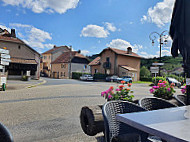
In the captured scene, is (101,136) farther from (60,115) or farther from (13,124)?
(13,124)

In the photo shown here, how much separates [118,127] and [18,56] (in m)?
29.2

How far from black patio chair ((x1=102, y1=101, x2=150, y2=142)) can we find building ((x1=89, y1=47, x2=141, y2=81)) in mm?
30328

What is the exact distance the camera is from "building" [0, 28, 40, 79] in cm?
2603

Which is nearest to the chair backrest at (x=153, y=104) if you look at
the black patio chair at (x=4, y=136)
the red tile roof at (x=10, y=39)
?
the black patio chair at (x=4, y=136)

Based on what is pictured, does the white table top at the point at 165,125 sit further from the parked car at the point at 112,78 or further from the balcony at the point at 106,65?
the balcony at the point at 106,65

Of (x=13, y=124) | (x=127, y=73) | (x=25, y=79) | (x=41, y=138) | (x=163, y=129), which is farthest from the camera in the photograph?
(x=127, y=73)

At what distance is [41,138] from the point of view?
335cm

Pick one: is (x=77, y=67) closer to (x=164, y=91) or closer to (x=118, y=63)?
(x=118, y=63)

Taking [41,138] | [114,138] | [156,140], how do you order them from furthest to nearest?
[41,138] < [156,140] < [114,138]

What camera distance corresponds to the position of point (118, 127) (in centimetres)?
215

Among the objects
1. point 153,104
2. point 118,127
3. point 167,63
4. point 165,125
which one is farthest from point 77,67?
point 167,63

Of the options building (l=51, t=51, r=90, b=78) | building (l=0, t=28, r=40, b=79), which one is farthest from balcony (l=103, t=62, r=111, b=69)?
building (l=0, t=28, r=40, b=79)

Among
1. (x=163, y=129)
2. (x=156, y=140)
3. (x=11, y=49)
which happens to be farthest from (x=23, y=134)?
(x=11, y=49)

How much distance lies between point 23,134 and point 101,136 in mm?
1861
